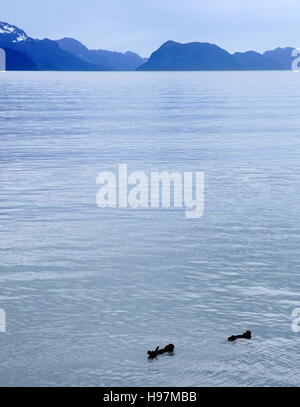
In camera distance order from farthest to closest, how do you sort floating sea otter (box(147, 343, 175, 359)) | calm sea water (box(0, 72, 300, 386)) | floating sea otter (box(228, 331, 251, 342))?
floating sea otter (box(228, 331, 251, 342)), floating sea otter (box(147, 343, 175, 359)), calm sea water (box(0, 72, 300, 386))

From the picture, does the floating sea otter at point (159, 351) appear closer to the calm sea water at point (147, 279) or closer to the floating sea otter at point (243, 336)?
the calm sea water at point (147, 279)

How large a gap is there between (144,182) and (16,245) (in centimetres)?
1470

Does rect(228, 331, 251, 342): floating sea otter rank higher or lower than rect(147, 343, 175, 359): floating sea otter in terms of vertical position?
higher

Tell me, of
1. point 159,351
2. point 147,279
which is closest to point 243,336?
point 159,351

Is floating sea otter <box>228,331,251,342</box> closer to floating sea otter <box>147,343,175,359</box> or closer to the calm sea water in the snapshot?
the calm sea water

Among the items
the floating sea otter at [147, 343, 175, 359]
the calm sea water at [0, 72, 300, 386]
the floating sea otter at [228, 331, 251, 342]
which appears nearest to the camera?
the calm sea water at [0, 72, 300, 386]

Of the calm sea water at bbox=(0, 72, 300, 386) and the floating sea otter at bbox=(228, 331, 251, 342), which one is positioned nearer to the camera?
the calm sea water at bbox=(0, 72, 300, 386)

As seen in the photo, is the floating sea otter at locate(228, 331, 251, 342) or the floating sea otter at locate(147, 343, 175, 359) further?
the floating sea otter at locate(228, 331, 251, 342)

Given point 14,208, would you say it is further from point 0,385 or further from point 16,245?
point 0,385

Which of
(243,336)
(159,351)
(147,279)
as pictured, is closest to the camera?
(159,351)

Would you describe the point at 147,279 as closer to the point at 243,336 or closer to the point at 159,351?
the point at 243,336

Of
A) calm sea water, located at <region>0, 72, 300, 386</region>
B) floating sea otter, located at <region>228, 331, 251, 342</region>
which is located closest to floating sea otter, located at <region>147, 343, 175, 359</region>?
calm sea water, located at <region>0, 72, 300, 386</region>

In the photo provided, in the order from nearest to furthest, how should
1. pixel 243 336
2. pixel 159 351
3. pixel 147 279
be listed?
pixel 159 351 < pixel 243 336 < pixel 147 279

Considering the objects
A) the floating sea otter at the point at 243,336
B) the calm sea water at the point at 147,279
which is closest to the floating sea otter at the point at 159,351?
the calm sea water at the point at 147,279
